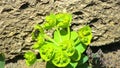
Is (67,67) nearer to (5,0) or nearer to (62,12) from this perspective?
(62,12)

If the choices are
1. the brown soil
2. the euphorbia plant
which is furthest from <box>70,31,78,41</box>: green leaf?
the brown soil

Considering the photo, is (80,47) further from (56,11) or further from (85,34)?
(56,11)

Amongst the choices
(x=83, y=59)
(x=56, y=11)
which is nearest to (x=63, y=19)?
(x=56, y=11)

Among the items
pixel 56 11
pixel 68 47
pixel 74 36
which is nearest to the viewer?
pixel 68 47

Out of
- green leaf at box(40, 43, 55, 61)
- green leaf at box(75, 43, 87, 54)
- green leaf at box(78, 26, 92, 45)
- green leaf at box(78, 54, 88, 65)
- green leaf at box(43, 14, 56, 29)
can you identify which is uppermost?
green leaf at box(43, 14, 56, 29)

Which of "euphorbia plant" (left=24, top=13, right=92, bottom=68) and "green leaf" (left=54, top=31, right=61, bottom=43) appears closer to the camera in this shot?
"euphorbia plant" (left=24, top=13, right=92, bottom=68)

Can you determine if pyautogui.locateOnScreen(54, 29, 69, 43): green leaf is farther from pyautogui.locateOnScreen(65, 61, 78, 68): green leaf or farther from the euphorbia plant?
pyautogui.locateOnScreen(65, 61, 78, 68): green leaf

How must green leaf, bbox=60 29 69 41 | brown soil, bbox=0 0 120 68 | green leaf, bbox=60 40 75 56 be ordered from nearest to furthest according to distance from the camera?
green leaf, bbox=60 40 75 56
green leaf, bbox=60 29 69 41
brown soil, bbox=0 0 120 68

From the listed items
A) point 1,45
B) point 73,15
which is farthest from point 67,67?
point 1,45
